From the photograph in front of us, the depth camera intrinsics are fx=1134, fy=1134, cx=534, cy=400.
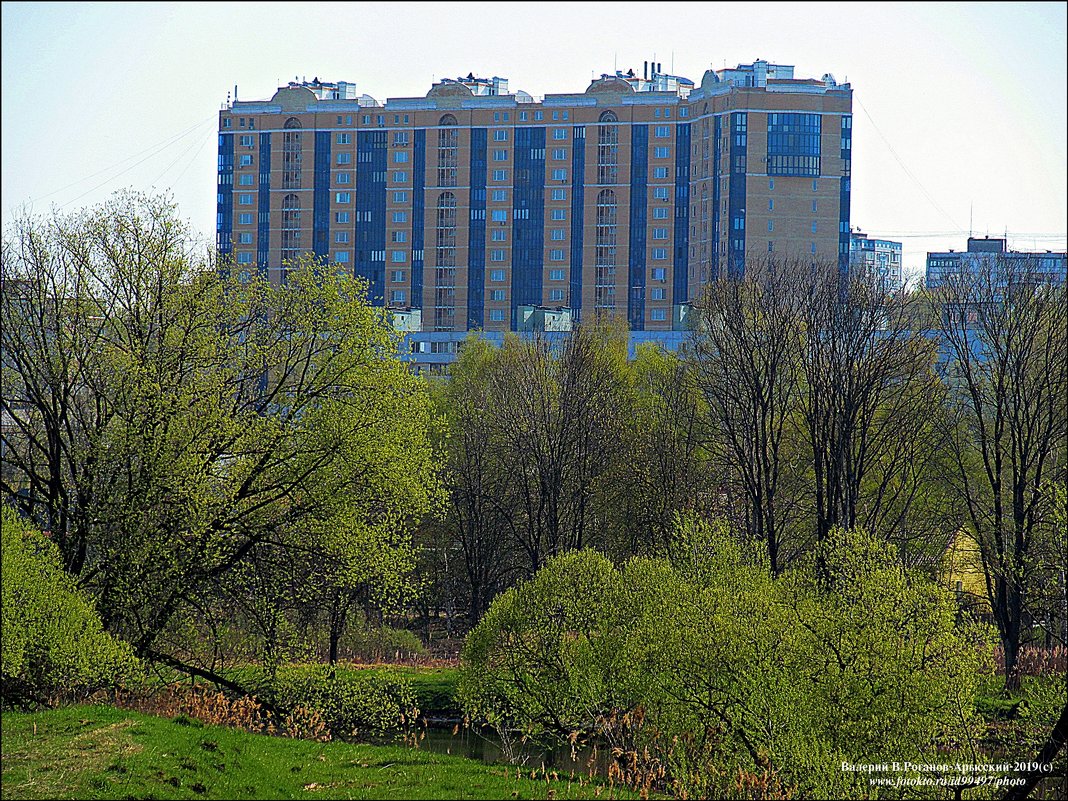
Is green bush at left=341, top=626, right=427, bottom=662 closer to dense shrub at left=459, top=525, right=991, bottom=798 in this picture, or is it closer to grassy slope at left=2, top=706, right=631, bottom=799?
dense shrub at left=459, top=525, right=991, bottom=798

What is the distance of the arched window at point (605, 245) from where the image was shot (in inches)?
4564

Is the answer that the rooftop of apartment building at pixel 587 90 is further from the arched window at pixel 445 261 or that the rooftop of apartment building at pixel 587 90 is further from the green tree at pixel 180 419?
the green tree at pixel 180 419

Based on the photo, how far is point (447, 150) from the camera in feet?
383

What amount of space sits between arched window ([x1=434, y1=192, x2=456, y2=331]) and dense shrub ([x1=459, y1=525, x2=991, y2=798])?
301ft

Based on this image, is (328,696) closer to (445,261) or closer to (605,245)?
(605,245)

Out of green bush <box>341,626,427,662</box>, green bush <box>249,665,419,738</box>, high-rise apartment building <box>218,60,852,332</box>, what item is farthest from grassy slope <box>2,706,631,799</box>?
high-rise apartment building <box>218,60,852,332</box>

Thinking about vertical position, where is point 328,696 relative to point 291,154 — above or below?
below

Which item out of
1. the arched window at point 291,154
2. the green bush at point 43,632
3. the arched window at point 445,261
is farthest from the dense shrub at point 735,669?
the arched window at point 291,154

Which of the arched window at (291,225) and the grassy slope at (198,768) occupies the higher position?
the arched window at (291,225)

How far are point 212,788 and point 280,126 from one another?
11091 centimetres

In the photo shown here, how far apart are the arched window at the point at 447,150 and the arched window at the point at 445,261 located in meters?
1.63

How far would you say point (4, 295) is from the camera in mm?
25312

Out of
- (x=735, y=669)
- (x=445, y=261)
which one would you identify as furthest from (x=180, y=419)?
(x=445, y=261)

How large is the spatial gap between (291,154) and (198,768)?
10892 centimetres
